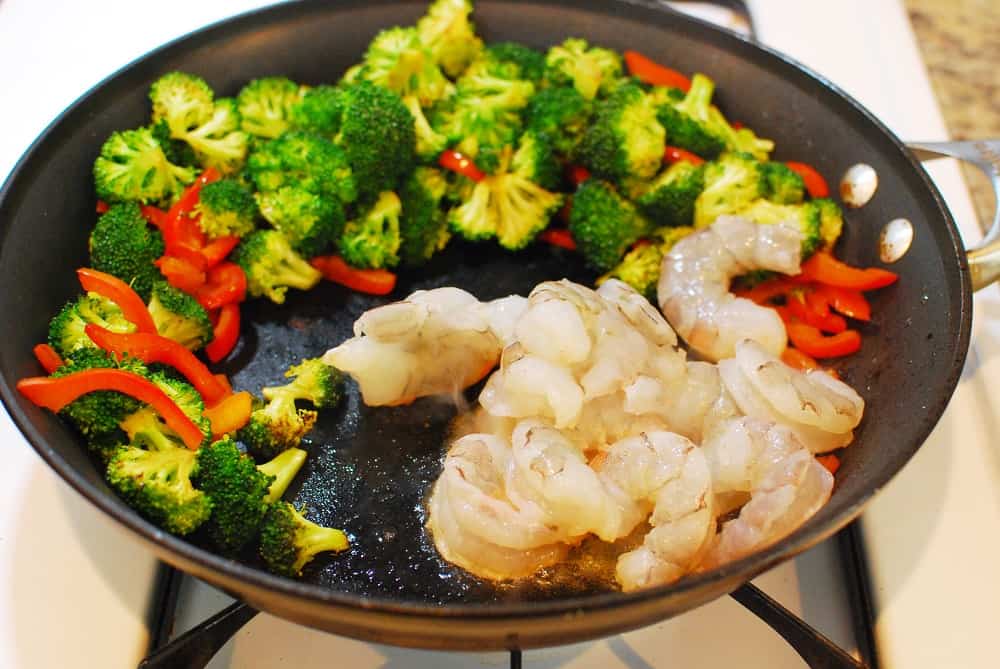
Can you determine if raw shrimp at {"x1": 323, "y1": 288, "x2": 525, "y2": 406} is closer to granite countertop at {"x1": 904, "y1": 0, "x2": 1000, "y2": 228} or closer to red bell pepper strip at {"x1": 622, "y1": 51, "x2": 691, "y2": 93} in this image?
red bell pepper strip at {"x1": 622, "y1": 51, "x2": 691, "y2": 93}

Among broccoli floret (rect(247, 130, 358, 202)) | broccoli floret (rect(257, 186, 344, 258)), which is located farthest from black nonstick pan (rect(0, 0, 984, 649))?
broccoli floret (rect(247, 130, 358, 202))

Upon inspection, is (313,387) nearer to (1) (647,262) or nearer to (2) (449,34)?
(1) (647,262)

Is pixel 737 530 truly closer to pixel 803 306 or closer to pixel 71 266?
pixel 803 306

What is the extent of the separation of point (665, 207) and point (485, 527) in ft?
2.99

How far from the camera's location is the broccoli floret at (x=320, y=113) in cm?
196

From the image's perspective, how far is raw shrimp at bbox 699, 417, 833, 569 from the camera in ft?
4.46

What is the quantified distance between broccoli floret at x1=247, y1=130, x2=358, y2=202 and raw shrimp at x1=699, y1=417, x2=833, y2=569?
94 centimetres

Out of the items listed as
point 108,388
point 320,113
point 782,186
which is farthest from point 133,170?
point 782,186

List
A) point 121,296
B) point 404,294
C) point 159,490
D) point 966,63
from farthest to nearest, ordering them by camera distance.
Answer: point 966,63, point 404,294, point 121,296, point 159,490

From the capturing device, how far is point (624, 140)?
6.36ft

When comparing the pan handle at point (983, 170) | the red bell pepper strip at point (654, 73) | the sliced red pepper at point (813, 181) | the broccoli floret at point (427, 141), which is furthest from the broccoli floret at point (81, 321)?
the pan handle at point (983, 170)

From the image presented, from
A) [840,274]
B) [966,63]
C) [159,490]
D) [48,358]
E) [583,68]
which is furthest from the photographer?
[966,63]

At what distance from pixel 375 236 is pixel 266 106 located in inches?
16.6

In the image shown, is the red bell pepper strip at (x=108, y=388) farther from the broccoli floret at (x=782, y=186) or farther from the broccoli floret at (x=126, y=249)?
the broccoli floret at (x=782, y=186)
